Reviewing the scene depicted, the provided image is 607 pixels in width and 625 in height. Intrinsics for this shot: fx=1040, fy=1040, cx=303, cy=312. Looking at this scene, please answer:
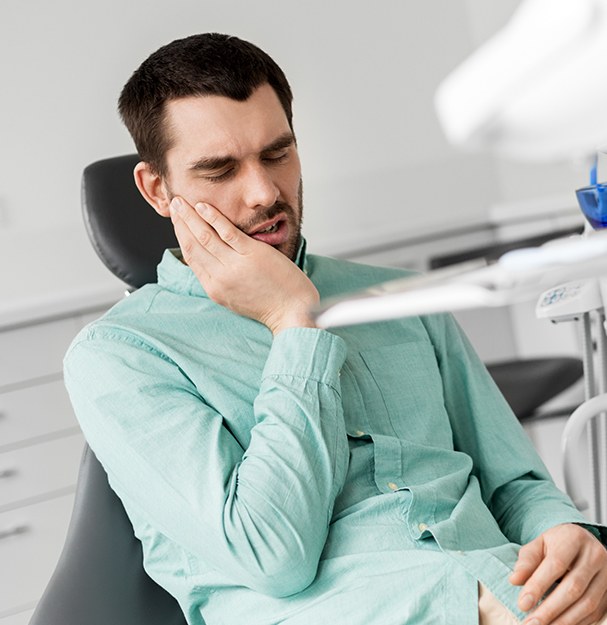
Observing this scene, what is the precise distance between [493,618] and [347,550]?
17 centimetres

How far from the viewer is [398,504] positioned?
1.17m

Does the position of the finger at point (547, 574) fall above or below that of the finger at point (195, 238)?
below

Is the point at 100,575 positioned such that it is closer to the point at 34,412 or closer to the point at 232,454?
the point at 232,454

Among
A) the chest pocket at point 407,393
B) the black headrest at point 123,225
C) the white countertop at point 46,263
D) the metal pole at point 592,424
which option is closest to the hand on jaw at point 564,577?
the chest pocket at point 407,393

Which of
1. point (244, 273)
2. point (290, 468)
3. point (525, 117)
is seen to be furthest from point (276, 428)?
point (525, 117)

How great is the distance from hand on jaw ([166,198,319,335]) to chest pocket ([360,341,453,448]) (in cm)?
15

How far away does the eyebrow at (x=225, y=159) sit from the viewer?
1.24 meters

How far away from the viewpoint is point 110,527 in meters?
1.28

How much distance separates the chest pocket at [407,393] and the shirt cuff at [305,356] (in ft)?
0.46

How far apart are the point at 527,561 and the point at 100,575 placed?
50 cm

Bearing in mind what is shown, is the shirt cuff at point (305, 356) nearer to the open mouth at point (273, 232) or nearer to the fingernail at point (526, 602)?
the open mouth at point (273, 232)

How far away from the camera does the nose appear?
4.06 feet

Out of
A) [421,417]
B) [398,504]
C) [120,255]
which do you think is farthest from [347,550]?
[120,255]

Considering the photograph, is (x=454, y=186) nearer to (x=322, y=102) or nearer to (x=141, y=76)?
(x=322, y=102)
